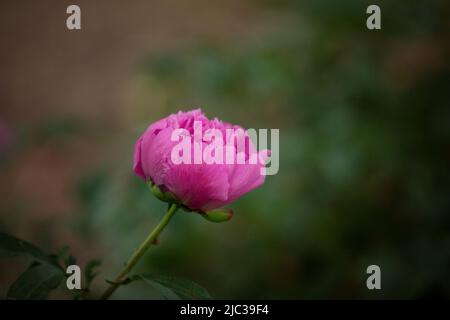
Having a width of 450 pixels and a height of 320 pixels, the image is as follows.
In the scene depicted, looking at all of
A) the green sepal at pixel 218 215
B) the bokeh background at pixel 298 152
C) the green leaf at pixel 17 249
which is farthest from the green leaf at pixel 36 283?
the bokeh background at pixel 298 152

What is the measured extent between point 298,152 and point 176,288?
801 mm

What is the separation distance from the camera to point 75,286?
0.49m

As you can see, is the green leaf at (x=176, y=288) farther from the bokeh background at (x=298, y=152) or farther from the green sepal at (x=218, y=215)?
the bokeh background at (x=298, y=152)

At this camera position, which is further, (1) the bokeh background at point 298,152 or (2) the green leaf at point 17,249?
(1) the bokeh background at point 298,152

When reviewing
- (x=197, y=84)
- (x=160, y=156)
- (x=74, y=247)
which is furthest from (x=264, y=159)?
(x=74, y=247)

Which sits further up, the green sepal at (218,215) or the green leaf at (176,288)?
the green sepal at (218,215)

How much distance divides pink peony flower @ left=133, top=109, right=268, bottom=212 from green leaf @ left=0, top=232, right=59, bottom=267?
3.9 inches

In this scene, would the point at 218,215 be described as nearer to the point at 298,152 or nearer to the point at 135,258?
the point at 135,258

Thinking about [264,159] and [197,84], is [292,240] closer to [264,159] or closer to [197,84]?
[197,84]

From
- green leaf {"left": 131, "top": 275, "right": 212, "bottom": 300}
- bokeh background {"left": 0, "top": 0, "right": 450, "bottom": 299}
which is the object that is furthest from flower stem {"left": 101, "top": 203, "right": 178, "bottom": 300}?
bokeh background {"left": 0, "top": 0, "right": 450, "bottom": 299}

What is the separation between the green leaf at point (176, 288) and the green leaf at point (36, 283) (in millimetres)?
57

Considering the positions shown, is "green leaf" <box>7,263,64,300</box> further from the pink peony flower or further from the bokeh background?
the bokeh background

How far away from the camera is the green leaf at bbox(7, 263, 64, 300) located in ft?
1.32

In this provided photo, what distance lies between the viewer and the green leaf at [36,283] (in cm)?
40
